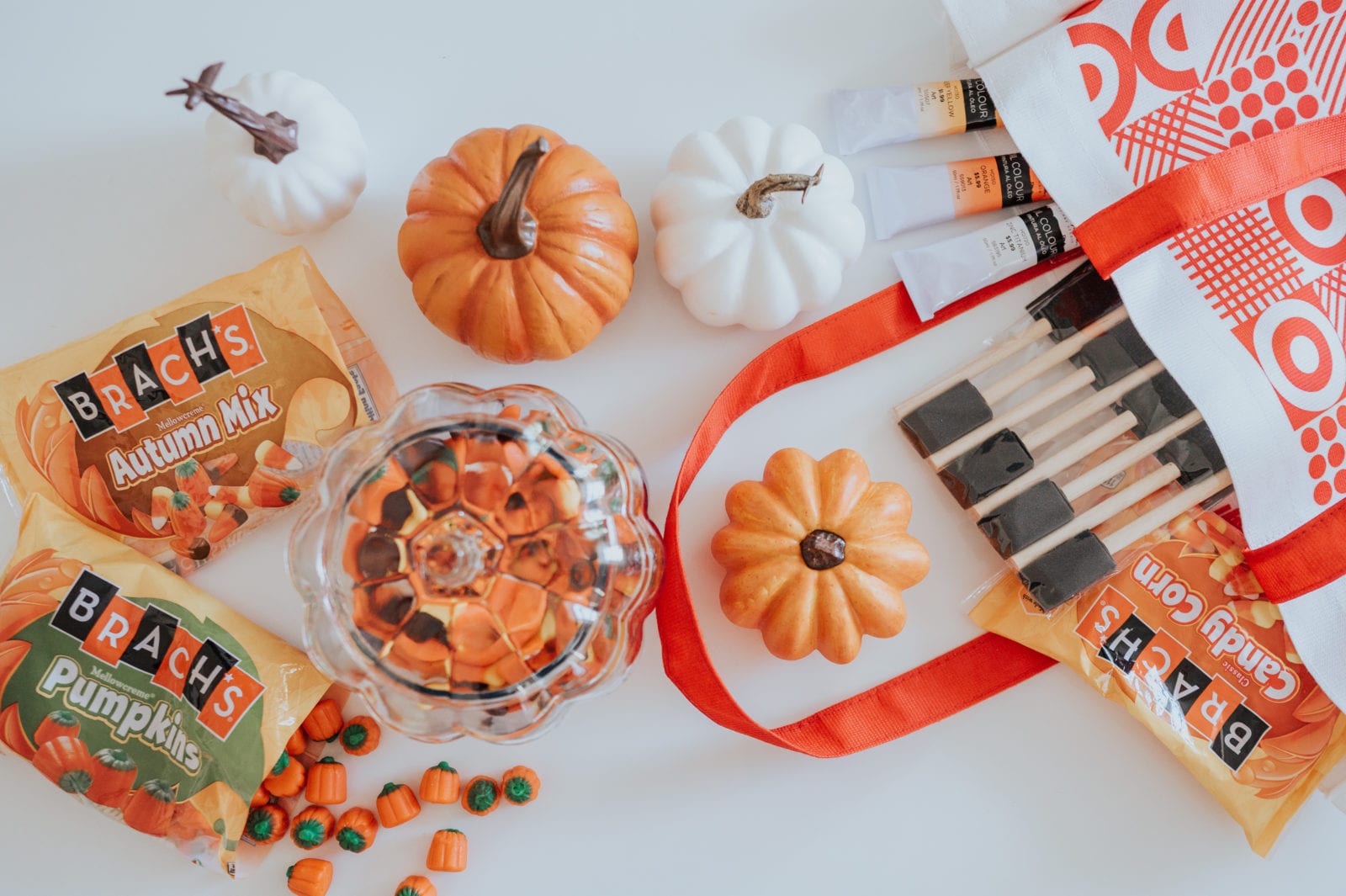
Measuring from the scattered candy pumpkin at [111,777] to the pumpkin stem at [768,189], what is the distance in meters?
0.91

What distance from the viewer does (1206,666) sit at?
101cm

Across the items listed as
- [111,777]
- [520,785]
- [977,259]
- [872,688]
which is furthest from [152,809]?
[977,259]

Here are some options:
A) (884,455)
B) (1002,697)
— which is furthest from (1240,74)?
(1002,697)

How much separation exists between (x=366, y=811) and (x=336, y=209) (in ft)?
2.28

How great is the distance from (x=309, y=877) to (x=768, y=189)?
0.90 meters

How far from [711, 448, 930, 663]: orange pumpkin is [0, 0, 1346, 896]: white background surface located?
86 mm

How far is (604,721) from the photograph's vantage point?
1.02 metres

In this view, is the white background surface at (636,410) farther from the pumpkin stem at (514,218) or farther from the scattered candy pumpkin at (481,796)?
the pumpkin stem at (514,218)

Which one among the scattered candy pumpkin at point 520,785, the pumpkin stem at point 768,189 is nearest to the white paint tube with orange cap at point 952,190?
the pumpkin stem at point 768,189

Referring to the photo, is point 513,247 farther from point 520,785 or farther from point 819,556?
point 520,785

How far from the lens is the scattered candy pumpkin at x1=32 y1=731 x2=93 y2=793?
95 cm

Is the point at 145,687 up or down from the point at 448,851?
up

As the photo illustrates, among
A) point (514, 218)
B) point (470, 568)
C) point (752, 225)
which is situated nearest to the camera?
point (470, 568)

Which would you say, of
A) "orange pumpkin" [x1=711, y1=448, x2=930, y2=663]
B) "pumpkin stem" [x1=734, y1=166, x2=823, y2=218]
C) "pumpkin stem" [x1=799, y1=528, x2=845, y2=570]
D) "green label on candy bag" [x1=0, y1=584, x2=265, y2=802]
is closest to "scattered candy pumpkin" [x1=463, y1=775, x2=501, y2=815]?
"green label on candy bag" [x1=0, y1=584, x2=265, y2=802]
